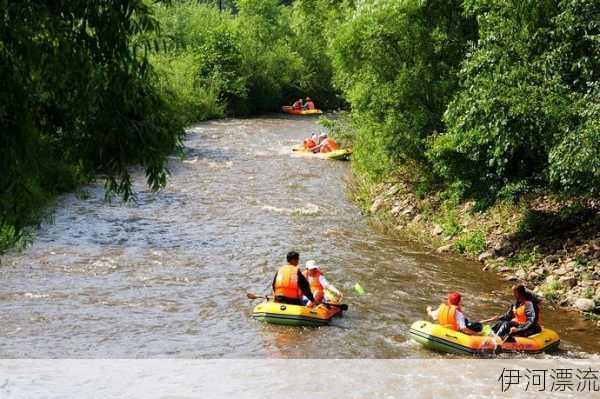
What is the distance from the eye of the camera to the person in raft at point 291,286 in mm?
12234

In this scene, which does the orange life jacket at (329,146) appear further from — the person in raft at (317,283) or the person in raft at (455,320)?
the person in raft at (455,320)

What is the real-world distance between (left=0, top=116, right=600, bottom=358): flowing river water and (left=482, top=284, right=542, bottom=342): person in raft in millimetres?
757

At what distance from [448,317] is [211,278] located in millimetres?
4786

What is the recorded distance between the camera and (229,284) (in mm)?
13805

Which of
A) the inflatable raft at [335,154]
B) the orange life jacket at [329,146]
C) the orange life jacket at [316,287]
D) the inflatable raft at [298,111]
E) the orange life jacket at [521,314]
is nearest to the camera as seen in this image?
the orange life jacket at [521,314]

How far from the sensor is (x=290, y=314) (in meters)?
11.9

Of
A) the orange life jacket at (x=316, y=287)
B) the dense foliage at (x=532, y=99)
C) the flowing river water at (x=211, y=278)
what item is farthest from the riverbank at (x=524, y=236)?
the orange life jacket at (x=316, y=287)

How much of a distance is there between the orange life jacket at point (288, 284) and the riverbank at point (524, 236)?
4523 mm

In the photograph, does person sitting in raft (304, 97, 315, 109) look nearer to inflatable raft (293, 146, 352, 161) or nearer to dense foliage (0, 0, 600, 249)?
dense foliage (0, 0, 600, 249)

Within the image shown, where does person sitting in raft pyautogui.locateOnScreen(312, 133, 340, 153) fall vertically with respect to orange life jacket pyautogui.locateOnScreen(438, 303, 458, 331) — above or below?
above

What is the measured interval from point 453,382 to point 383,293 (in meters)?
3.70

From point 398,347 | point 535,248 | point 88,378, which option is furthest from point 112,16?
point 535,248

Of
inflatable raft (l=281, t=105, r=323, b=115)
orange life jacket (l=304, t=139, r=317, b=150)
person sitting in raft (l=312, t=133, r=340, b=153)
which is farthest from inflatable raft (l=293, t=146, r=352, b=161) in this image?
inflatable raft (l=281, t=105, r=323, b=115)

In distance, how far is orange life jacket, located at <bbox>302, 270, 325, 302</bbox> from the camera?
1251 cm
